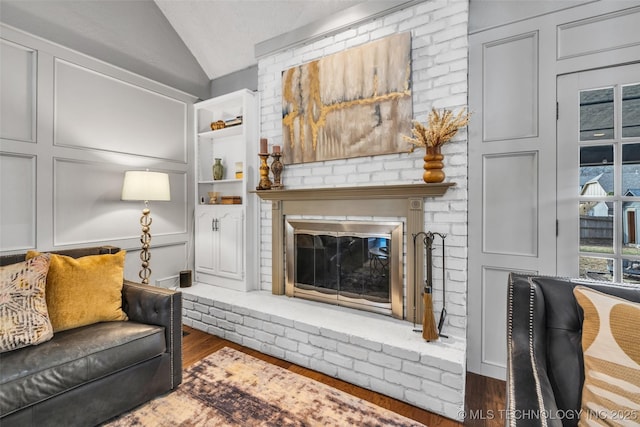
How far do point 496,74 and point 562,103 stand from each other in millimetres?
456

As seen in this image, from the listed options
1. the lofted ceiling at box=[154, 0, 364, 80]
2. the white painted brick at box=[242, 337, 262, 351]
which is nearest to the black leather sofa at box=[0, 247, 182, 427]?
the white painted brick at box=[242, 337, 262, 351]

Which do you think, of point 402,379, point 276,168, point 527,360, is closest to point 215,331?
point 276,168

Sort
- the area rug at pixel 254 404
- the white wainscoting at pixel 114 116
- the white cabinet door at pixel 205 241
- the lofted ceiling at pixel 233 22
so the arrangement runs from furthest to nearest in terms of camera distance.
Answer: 1. the white cabinet door at pixel 205 241
2. the lofted ceiling at pixel 233 22
3. the white wainscoting at pixel 114 116
4. the area rug at pixel 254 404

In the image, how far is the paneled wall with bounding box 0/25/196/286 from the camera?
2.19 metres

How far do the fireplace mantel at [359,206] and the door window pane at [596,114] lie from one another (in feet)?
2.85

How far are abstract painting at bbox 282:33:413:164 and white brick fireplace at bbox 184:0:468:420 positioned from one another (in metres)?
0.09

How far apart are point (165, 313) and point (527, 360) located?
1.91 metres

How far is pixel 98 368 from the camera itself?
5.04ft

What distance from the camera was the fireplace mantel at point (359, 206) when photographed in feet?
7.14

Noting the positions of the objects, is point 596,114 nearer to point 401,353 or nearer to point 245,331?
point 401,353

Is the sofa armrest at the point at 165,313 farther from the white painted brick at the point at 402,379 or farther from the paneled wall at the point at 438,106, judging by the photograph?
the paneled wall at the point at 438,106

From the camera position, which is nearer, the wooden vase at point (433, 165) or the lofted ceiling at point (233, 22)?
the wooden vase at point (433, 165)

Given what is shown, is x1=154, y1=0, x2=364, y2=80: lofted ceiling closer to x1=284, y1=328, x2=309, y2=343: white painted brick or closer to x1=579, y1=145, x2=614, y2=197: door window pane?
x1=579, y1=145, x2=614, y2=197: door window pane

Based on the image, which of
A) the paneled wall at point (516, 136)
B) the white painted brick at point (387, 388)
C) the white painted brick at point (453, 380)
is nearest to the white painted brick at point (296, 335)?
the white painted brick at point (387, 388)
